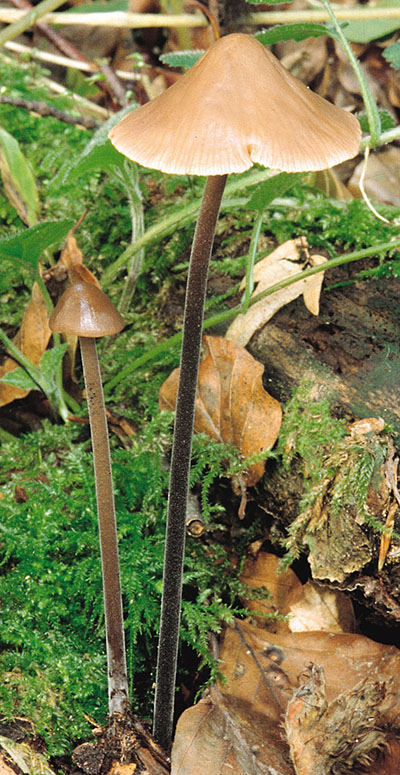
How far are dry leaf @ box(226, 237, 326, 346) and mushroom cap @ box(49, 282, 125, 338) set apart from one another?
65 centimetres

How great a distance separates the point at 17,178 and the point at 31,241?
2.08 ft

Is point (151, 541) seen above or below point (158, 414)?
→ below

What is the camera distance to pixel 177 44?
13.2 ft

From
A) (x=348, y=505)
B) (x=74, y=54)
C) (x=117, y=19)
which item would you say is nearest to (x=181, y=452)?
(x=348, y=505)

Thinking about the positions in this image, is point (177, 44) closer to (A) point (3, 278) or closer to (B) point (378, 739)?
(A) point (3, 278)

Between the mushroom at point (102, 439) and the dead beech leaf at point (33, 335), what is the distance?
746 millimetres

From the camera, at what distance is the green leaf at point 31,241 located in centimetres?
166

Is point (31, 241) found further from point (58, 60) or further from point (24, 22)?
point (58, 60)

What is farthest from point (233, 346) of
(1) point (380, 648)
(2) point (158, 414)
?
(1) point (380, 648)

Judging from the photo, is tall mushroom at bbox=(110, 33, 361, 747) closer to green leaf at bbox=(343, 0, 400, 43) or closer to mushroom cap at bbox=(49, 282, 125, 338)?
mushroom cap at bbox=(49, 282, 125, 338)

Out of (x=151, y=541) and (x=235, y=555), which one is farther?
(x=235, y=555)

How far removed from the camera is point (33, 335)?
2.17 meters

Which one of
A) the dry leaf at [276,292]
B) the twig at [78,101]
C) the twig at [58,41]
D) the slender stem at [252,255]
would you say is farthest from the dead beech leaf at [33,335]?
the twig at [58,41]

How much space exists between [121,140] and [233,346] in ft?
2.49
